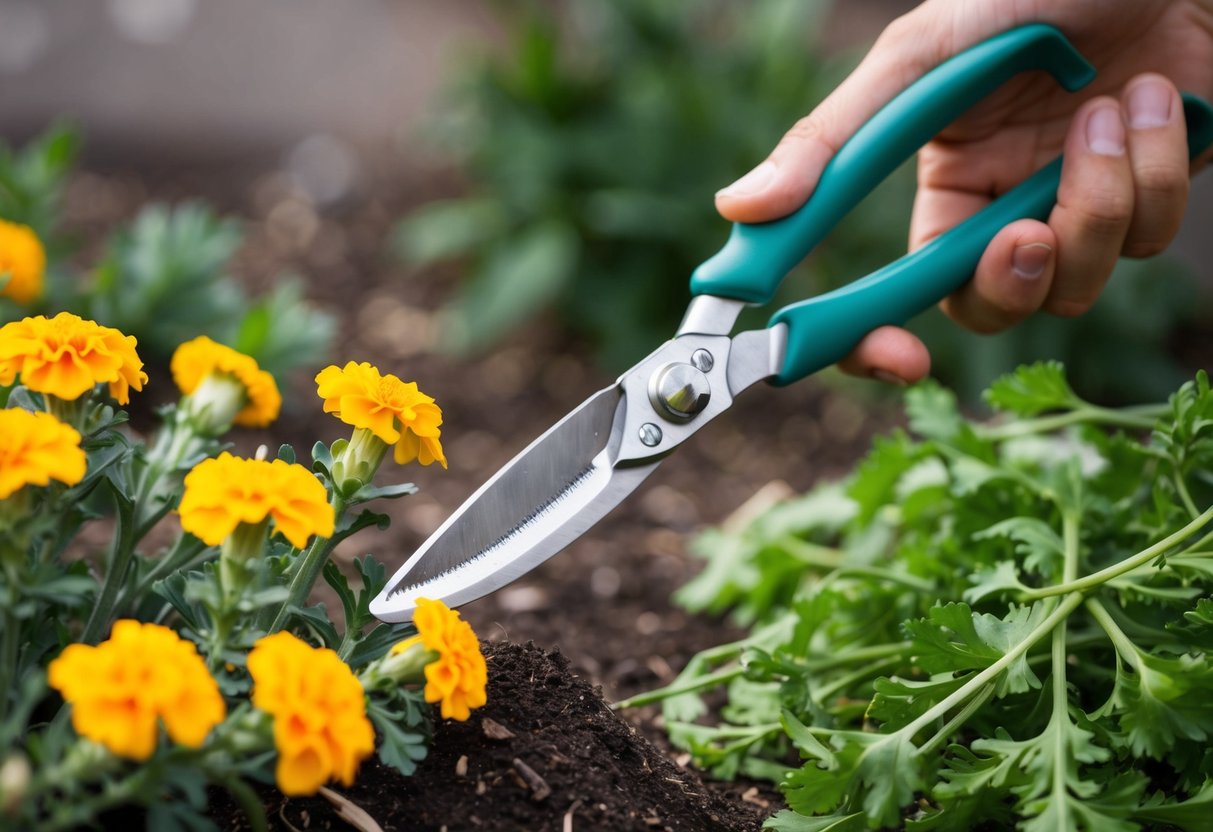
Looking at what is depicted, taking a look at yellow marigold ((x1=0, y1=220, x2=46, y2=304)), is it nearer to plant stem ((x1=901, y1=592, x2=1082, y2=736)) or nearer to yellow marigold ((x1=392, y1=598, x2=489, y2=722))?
yellow marigold ((x1=392, y1=598, x2=489, y2=722))

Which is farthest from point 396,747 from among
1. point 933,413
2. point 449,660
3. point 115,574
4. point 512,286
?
point 512,286

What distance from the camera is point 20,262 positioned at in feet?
7.04

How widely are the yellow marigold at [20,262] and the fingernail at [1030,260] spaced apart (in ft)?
5.95

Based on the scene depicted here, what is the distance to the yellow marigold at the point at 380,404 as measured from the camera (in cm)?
117

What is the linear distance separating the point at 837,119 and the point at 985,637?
83 centimetres

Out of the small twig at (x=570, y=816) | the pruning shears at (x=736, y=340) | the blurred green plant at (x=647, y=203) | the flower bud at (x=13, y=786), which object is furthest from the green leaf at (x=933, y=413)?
the blurred green plant at (x=647, y=203)

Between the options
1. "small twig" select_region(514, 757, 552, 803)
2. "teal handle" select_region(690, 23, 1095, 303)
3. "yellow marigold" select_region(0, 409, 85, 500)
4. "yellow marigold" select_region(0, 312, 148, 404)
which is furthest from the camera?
"teal handle" select_region(690, 23, 1095, 303)

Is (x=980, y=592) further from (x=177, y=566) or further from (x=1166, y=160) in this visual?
(x=177, y=566)

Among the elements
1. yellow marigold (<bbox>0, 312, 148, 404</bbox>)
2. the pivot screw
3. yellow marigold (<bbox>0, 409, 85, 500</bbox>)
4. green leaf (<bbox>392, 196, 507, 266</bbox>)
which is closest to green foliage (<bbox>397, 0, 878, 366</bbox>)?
green leaf (<bbox>392, 196, 507, 266</bbox>)

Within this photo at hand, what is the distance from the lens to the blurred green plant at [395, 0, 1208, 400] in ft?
11.5

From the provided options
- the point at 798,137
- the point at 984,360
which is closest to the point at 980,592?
the point at 798,137

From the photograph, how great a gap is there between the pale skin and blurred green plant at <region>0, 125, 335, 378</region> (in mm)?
1243

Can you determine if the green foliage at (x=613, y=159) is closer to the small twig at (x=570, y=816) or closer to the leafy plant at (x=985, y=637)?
the leafy plant at (x=985, y=637)

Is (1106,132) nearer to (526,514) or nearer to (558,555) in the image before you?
(526,514)
